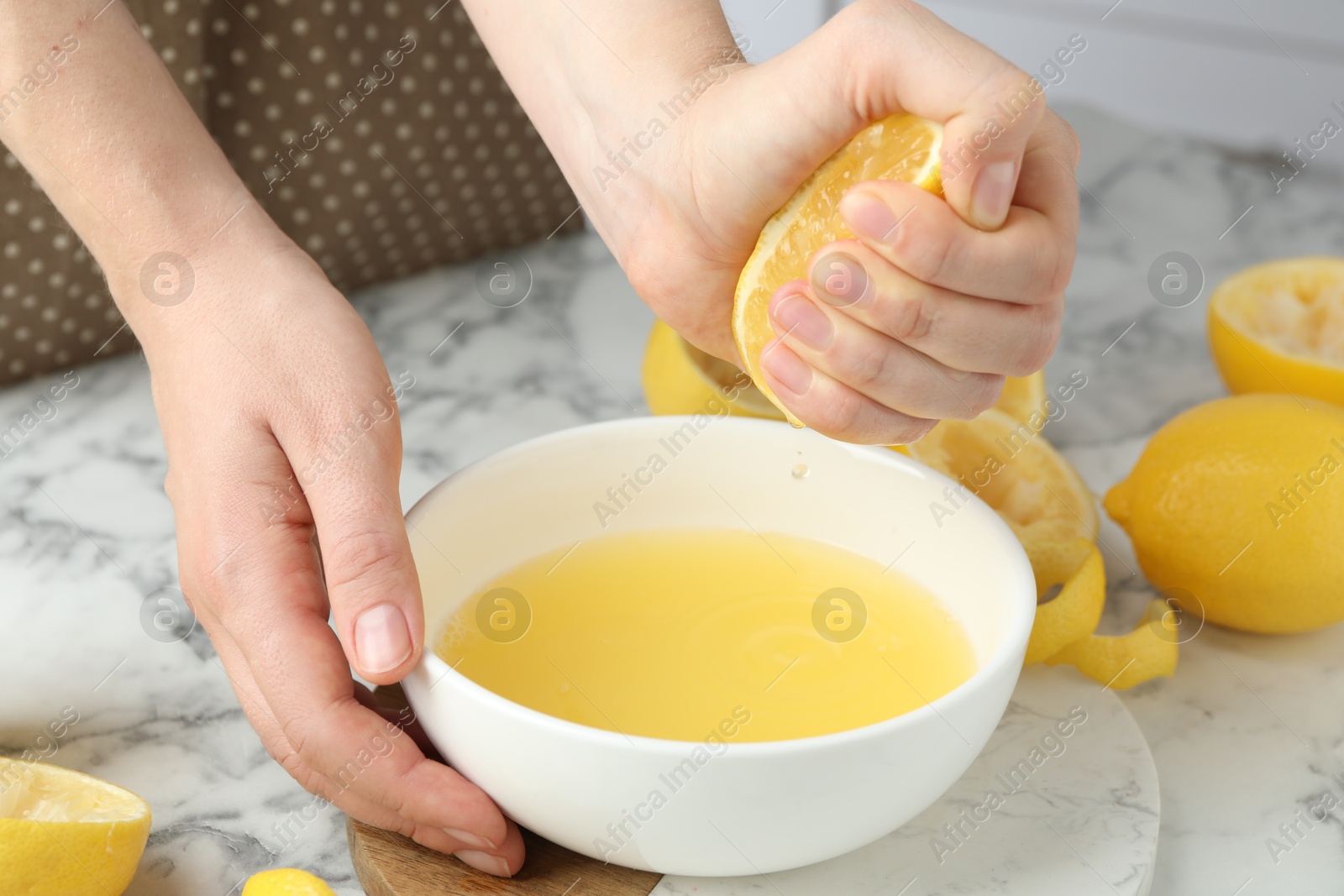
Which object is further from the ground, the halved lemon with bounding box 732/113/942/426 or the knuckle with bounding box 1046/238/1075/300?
the halved lemon with bounding box 732/113/942/426

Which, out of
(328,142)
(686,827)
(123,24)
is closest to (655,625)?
(686,827)

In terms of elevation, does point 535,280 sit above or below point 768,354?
below

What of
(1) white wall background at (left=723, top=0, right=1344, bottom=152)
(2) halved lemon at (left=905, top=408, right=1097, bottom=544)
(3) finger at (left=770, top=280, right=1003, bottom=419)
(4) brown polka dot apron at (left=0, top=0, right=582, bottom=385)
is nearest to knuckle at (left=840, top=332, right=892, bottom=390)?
(3) finger at (left=770, top=280, right=1003, bottom=419)

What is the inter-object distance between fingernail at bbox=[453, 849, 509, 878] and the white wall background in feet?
4.76

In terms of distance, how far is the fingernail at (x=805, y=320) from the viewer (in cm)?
68

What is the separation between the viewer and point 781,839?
62 cm

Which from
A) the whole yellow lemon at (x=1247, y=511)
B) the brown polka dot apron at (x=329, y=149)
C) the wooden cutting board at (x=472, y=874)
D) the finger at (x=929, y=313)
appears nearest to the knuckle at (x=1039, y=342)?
the finger at (x=929, y=313)

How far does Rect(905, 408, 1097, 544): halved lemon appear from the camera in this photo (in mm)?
898

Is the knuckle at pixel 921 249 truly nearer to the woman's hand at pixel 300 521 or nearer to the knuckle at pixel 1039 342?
the knuckle at pixel 1039 342

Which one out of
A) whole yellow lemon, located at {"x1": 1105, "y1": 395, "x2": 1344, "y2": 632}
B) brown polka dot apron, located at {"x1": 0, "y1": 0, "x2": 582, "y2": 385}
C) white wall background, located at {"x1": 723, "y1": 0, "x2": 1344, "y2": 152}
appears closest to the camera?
Result: whole yellow lemon, located at {"x1": 1105, "y1": 395, "x2": 1344, "y2": 632}

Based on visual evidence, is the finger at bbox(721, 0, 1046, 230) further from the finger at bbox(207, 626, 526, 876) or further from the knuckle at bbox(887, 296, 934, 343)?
the finger at bbox(207, 626, 526, 876)

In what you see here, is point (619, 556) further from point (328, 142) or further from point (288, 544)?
point (328, 142)

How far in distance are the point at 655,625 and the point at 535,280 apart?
69 cm

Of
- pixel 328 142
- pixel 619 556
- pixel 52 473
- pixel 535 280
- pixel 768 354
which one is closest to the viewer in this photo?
pixel 768 354
